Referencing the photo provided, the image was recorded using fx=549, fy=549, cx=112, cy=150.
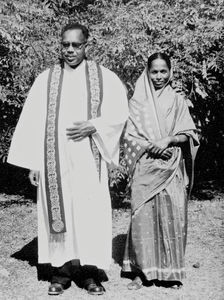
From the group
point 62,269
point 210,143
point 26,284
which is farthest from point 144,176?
point 210,143

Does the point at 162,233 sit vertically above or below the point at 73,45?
below

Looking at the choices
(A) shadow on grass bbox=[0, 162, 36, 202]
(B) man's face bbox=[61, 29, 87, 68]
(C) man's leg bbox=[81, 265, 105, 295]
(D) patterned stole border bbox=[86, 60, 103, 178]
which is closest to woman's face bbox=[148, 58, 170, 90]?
(D) patterned stole border bbox=[86, 60, 103, 178]

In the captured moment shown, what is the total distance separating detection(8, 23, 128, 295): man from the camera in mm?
4500

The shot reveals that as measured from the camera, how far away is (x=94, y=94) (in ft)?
14.9

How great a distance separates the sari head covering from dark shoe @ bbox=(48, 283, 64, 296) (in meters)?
0.93

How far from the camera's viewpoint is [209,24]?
259 inches

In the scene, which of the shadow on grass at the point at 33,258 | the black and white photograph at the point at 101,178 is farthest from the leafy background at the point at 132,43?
the black and white photograph at the point at 101,178

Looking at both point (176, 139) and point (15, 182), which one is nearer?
point (176, 139)

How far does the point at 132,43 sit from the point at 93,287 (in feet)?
9.79

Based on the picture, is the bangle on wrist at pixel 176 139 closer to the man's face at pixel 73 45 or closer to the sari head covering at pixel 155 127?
the sari head covering at pixel 155 127

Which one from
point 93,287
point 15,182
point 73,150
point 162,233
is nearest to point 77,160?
point 73,150

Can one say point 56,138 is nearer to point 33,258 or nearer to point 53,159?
point 53,159

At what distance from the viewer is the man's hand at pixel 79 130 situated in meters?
4.41

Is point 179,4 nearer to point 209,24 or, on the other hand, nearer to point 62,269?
point 209,24
